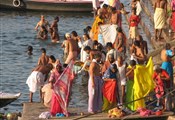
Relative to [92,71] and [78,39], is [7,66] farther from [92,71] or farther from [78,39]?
[92,71]

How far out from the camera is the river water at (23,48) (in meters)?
26.3

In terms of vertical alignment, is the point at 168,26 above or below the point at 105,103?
above

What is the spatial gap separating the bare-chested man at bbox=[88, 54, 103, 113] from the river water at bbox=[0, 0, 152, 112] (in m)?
2.22

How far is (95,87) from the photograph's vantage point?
20.4 metres

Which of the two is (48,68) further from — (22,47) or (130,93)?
(22,47)

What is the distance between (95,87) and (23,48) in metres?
16.2

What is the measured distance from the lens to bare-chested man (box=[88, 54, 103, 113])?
66.6 feet

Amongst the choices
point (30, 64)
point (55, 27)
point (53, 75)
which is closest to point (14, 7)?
point (55, 27)

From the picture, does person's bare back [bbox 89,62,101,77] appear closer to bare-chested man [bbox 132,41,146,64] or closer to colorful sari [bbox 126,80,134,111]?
colorful sari [bbox 126,80,134,111]

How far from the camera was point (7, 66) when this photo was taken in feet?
105

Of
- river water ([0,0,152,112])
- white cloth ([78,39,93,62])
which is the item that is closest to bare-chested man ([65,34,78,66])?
white cloth ([78,39,93,62])

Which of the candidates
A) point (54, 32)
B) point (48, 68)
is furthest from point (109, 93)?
point (54, 32)

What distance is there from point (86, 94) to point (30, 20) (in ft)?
66.5

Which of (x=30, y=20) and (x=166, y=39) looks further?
(x=30, y=20)
